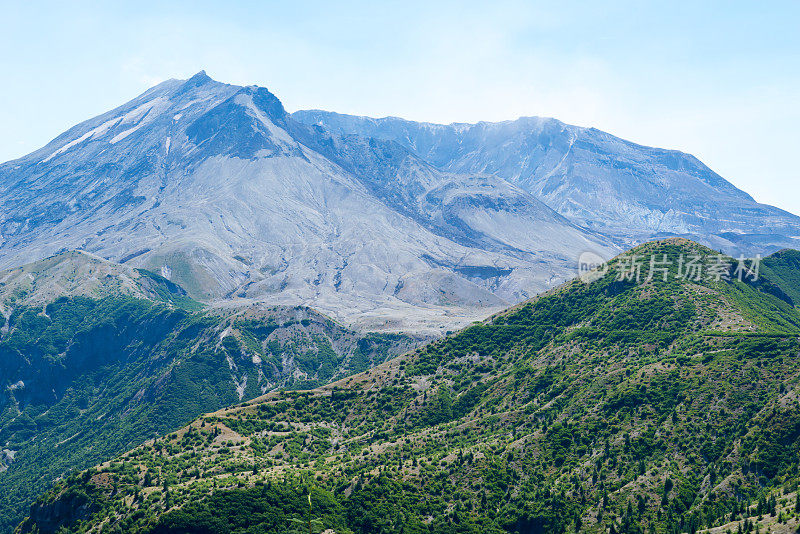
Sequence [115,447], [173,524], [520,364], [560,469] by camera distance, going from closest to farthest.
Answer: [173,524] → [560,469] → [520,364] → [115,447]

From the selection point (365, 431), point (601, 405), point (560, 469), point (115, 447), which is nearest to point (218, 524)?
point (365, 431)

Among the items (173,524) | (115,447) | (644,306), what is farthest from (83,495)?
(115,447)

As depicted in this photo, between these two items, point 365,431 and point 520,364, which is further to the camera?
point 520,364

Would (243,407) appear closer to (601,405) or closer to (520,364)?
(520,364)

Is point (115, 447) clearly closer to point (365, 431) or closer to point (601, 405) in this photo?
point (365, 431)

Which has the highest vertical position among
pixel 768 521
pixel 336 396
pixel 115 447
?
pixel 768 521

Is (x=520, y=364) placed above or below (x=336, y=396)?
above

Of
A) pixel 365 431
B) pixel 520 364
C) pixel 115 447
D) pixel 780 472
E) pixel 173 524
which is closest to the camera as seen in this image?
pixel 780 472
